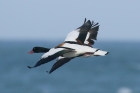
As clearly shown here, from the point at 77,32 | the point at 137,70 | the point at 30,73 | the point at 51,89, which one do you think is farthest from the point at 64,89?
A: the point at 77,32

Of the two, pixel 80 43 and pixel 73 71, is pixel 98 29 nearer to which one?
pixel 80 43

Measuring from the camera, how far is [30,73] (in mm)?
55781

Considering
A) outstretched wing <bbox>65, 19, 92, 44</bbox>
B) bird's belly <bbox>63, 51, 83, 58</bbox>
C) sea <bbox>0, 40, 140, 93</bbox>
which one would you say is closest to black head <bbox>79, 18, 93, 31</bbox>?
outstretched wing <bbox>65, 19, 92, 44</bbox>

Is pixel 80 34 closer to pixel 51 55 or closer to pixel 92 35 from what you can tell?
pixel 92 35

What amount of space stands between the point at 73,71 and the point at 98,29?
49226 millimetres

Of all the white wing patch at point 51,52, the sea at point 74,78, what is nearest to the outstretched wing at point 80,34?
the white wing patch at point 51,52

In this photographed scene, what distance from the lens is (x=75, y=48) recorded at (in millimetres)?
9320

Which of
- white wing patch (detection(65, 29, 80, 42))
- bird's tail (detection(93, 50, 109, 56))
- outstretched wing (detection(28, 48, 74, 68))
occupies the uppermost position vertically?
white wing patch (detection(65, 29, 80, 42))

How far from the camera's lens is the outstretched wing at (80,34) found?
1011 cm

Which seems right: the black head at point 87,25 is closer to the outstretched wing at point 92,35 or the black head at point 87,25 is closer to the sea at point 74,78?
the outstretched wing at point 92,35

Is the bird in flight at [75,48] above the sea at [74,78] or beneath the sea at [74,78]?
above

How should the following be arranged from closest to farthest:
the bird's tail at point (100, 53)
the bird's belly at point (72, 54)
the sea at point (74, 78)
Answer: the bird's tail at point (100, 53), the bird's belly at point (72, 54), the sea at point (74, 78)

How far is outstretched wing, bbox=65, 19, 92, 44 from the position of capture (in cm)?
1011

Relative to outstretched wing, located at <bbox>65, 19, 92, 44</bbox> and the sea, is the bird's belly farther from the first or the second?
the sea
